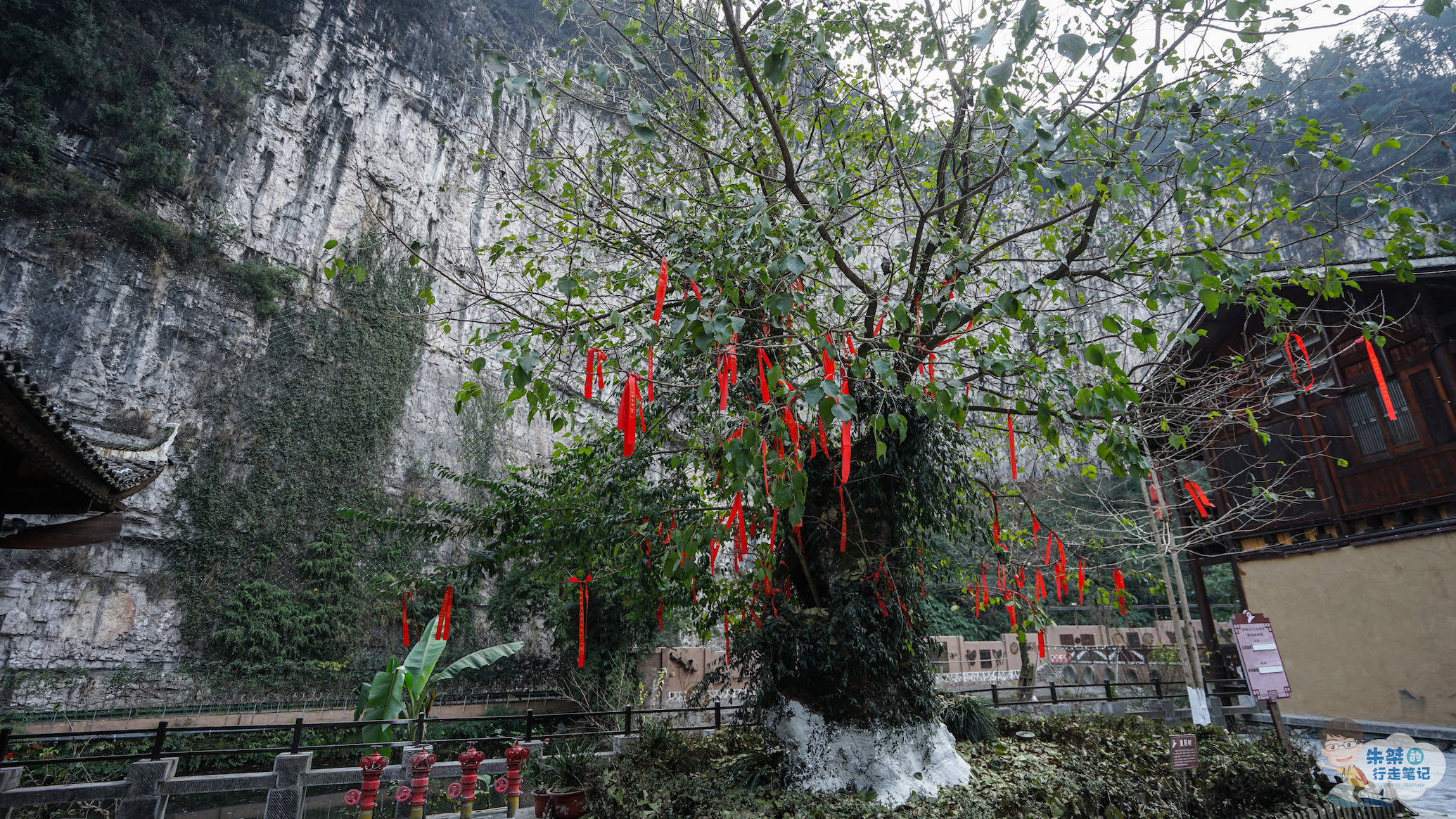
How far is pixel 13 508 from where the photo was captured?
267 inches

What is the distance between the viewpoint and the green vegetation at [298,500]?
16.1m

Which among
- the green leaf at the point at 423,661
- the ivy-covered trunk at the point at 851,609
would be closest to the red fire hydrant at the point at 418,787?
the ivy-covered trunk at the point at 851,609

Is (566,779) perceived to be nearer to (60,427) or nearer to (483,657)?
Answer: (60,427)

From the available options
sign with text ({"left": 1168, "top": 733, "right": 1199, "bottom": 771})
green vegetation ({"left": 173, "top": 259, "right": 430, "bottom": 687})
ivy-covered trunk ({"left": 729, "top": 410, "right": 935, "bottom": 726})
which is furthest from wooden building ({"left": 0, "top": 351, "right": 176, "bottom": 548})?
sign with text ({"left": 1168, "top": 733, "right": 1199, "bottom": 771})

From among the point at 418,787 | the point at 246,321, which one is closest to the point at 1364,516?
the point at 418,787

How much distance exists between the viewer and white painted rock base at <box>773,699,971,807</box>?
18.8 ft

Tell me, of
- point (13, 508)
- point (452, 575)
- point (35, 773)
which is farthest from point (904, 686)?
point (35, 773)

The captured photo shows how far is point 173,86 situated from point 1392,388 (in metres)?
27.8

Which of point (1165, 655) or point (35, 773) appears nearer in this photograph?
point (35, 773)

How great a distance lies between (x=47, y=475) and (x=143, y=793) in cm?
305

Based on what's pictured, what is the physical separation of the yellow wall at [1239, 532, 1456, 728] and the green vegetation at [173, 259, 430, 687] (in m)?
17.9

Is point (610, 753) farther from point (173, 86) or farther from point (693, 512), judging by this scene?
→ point (173, 86)

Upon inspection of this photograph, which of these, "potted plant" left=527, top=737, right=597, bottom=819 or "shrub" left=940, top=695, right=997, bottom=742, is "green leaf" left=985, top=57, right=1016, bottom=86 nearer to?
"potted plant" left=527, top=737, right=597, bottom=819

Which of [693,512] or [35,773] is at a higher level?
[693,512]
